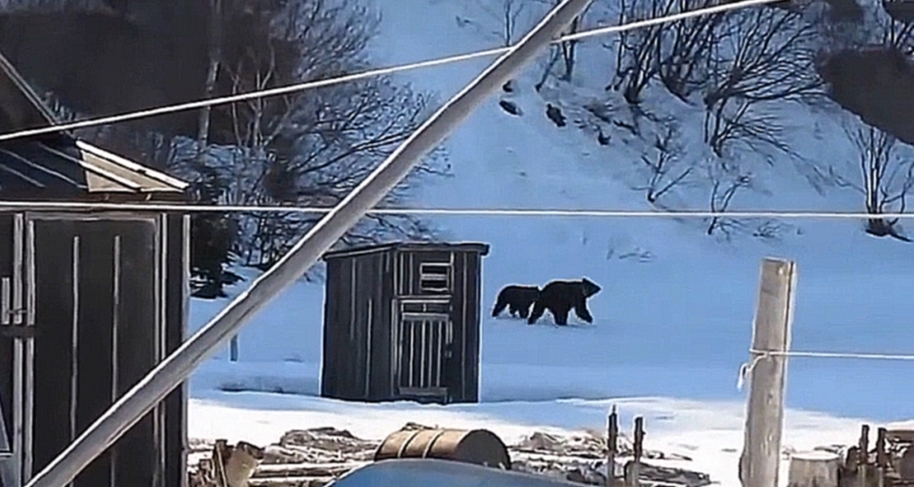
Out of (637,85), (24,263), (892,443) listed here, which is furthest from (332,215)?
(637,85)

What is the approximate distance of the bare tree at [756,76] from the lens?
1162 centimetres

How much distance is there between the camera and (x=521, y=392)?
855 centimetres

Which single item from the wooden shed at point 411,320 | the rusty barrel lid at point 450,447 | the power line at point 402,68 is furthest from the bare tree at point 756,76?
the power line at point 402,68

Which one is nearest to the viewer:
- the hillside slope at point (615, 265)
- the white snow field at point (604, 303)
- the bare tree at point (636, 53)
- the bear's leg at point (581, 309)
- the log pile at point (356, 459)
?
the log pile at point (356, 459)

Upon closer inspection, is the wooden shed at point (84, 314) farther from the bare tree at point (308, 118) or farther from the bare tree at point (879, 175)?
the bare tree at point (879, 175)

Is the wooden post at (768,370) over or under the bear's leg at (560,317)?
over

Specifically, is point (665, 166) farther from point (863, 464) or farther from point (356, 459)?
point (863, 464)

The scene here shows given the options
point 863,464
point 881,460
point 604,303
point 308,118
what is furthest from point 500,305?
point 863,464

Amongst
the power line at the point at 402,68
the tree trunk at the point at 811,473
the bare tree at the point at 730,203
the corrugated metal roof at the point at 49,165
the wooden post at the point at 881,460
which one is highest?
the power line at the point at 402,68

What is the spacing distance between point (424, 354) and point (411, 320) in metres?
0.22

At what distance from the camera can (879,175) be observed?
11227 mm

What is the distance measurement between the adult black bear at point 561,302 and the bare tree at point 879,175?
8.07ft

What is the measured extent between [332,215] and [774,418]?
174 centimetres

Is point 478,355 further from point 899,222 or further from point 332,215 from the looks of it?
point 332,215
